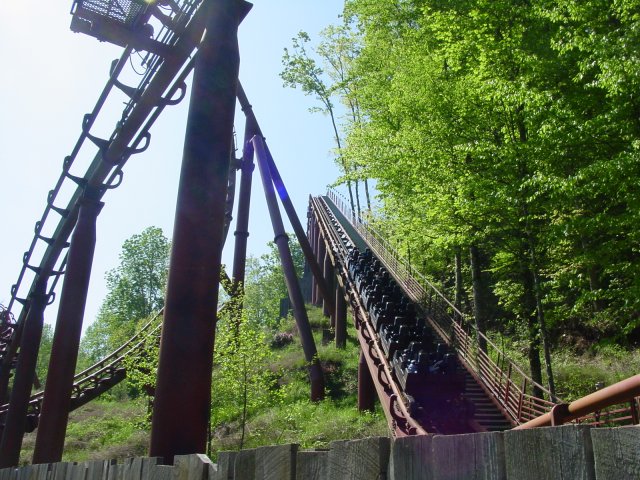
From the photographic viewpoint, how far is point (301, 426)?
15531mm

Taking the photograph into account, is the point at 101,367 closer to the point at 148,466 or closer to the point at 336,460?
the point at 148,466

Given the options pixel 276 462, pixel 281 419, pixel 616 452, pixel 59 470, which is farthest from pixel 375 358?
pixel 616 452

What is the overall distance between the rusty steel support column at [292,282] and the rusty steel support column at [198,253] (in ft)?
47.8

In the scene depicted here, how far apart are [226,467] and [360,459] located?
29.3 inches

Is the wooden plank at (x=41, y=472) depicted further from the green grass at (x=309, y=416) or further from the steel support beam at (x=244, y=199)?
the steel support beam at (x=244, y=199)

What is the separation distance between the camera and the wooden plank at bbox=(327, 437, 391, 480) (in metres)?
1.85

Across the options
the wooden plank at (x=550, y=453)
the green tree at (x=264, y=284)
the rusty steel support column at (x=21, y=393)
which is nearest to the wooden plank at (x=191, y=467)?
the wooden plank at (x=550, y=453)

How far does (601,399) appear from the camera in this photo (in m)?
2.62

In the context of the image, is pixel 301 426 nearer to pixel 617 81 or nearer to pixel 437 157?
pixel 437 157

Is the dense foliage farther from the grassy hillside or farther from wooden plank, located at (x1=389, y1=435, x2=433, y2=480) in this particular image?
wooden plank, located at (x1=389, y1=435, x2=433, y2=480)

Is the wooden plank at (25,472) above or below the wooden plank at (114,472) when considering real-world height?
below

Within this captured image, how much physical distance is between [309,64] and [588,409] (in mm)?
32983

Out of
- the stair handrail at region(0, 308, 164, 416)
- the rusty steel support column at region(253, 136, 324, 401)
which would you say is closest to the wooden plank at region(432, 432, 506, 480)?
the stair handrail at region(0, 308, 164, 416)

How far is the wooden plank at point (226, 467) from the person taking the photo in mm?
2395
